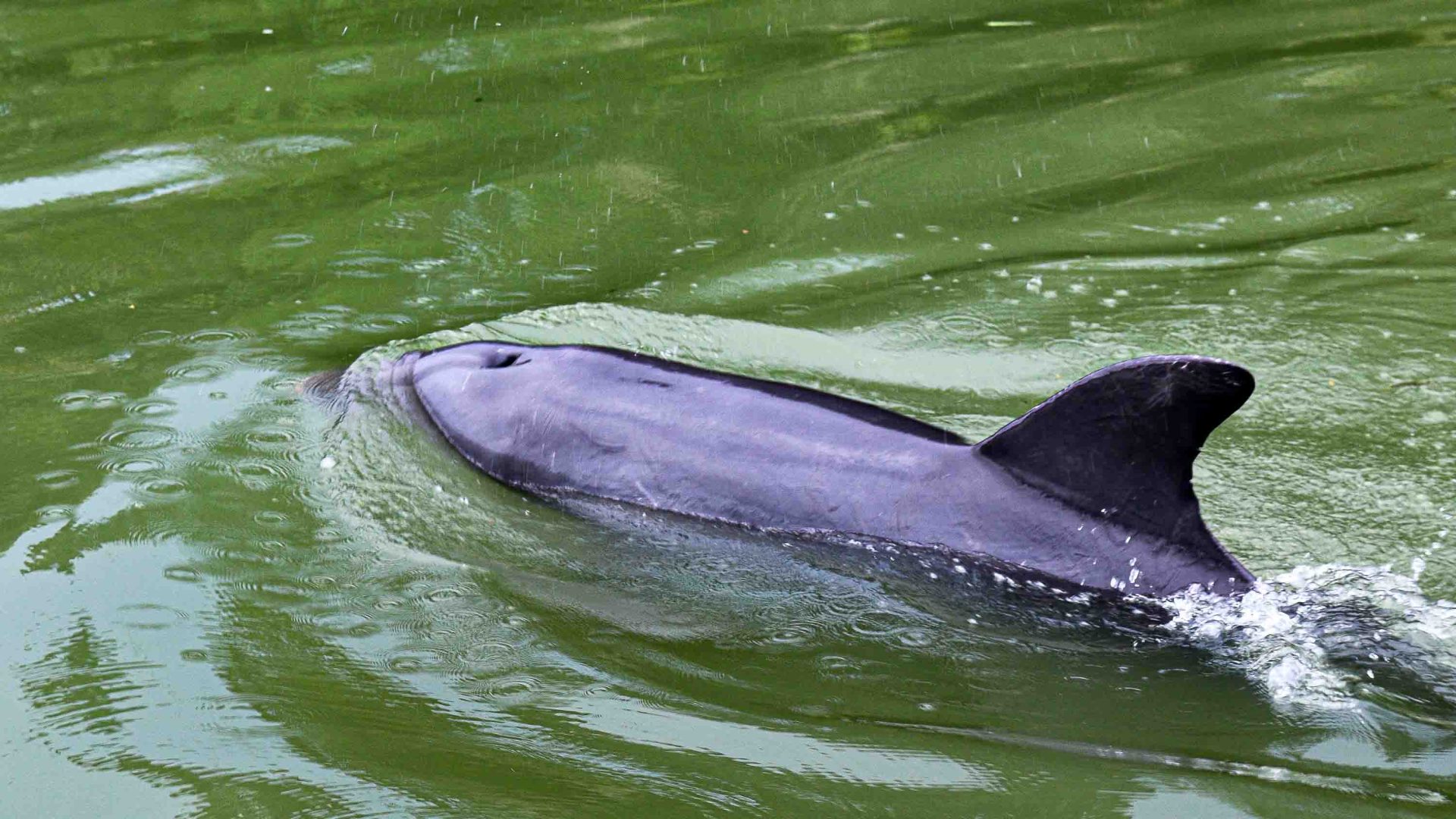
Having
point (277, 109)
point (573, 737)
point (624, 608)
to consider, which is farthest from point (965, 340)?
point (277, 109)

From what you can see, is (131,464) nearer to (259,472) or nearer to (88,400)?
(259,472)

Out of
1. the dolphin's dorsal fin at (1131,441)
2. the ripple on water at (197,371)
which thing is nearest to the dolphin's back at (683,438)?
the dolphin's dorsal fin at (1131,441)

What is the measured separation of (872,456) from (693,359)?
75.3 inches

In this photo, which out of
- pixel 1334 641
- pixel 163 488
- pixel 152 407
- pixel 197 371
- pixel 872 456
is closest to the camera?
pixel 1334 641

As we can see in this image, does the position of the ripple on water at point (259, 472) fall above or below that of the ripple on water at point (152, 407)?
below

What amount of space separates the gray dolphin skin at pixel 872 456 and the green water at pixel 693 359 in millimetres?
168

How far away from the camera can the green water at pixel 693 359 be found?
3711 mm

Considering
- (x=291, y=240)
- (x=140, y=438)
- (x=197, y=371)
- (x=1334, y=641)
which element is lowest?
(x=1334, y=641)

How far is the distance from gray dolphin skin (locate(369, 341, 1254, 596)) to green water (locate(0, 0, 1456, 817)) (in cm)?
17

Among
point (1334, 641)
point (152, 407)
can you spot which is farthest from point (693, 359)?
point (1334, 641)

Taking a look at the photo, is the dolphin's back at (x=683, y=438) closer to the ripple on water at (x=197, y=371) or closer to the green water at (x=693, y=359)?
the green water at (x=693, y=359)

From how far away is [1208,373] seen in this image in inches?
151

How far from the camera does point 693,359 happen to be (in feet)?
21.1

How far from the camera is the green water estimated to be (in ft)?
12.2
